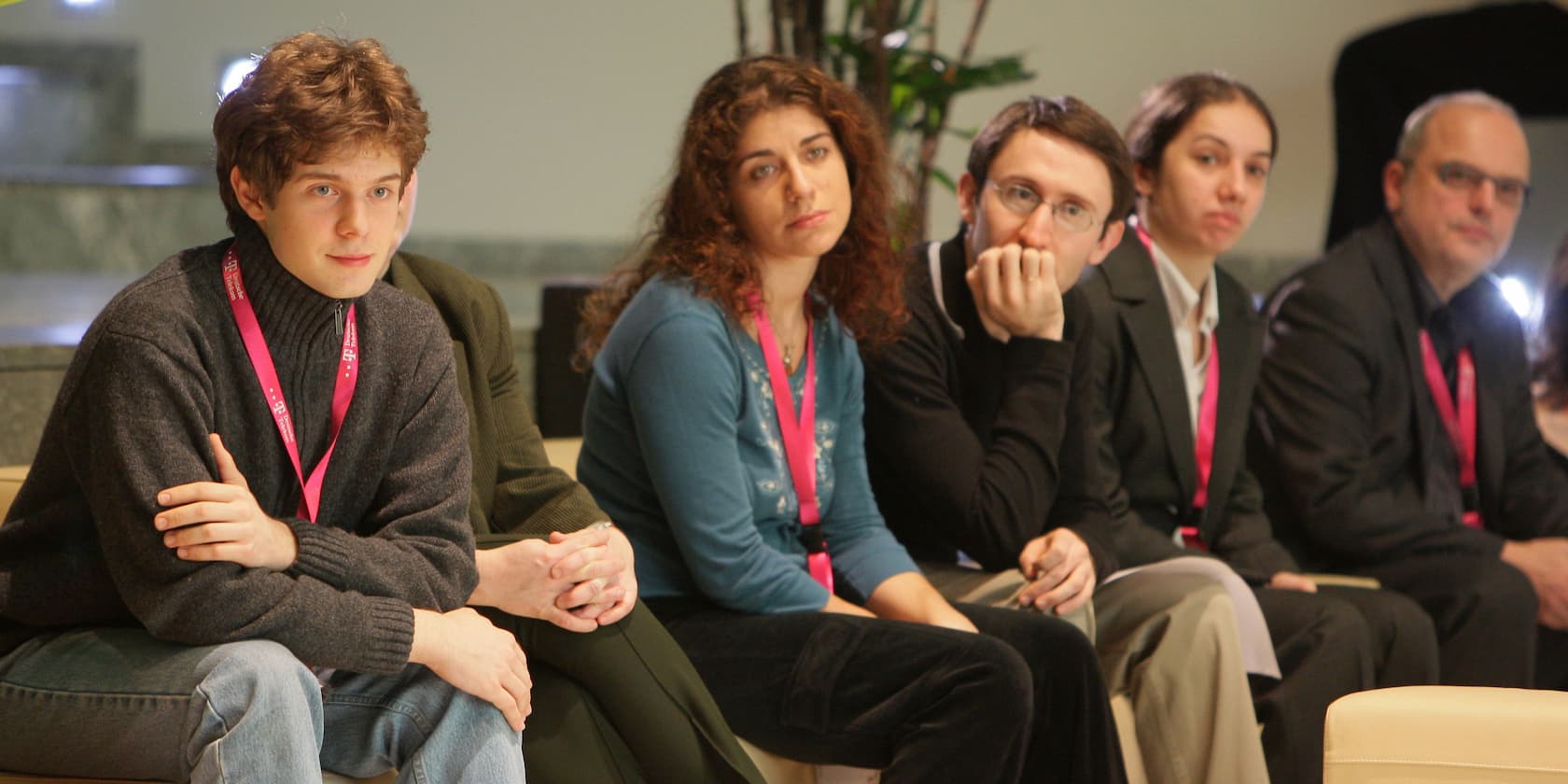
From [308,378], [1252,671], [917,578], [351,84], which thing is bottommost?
[1252,671]

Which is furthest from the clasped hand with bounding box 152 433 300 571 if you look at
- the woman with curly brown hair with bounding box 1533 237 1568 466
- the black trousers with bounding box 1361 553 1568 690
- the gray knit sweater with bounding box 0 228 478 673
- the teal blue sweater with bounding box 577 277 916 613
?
the woman with curly brown hair with bounding box 1533 237 1568 466

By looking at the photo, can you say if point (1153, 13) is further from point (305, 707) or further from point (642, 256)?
point (305, 707)

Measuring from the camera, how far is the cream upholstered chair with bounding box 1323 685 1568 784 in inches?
65.7

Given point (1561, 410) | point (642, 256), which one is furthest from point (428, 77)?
point (1561, 410)

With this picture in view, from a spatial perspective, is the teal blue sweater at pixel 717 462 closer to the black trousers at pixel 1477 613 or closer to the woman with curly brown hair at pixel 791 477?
the woman with curly brown hair at pixel 791 477

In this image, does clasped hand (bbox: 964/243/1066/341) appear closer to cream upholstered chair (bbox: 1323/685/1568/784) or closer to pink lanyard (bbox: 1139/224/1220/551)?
pink lanyard (bbox: 1139/224/1220/551)

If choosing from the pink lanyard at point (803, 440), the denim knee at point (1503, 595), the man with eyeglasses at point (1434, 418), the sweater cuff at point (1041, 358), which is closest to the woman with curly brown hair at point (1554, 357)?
the man with eyeglasses at point (1434, 418)

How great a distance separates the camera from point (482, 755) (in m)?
1.72

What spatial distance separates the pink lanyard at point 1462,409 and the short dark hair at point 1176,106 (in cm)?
58

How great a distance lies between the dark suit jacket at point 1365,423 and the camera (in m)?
3.10

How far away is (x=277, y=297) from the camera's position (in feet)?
5.65

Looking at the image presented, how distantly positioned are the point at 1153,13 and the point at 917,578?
357cm

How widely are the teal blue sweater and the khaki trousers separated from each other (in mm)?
265

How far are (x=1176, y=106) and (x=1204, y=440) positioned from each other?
2.08 ft
